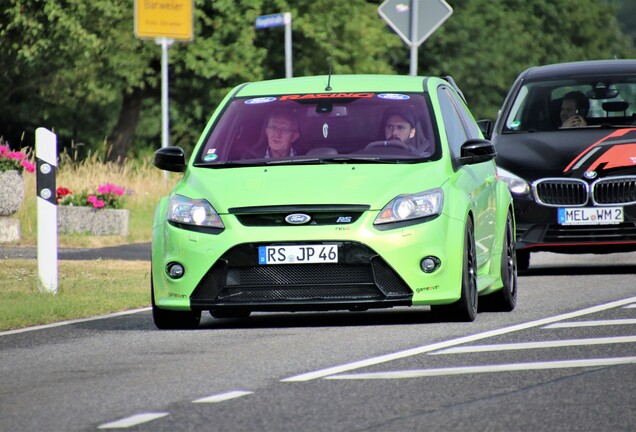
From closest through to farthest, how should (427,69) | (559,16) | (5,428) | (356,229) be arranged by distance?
1. (5,428)
2. (356,229)
3. (427,69)
4. (559,16)

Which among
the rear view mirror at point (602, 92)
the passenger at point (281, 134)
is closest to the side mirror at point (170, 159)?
the passenger at point (281, 134)

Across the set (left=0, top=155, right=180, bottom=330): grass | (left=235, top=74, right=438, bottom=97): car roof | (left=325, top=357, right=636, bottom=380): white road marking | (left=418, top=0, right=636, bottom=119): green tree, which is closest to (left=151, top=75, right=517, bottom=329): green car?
(left=235, top=74, right=438, bottom=97): car roof

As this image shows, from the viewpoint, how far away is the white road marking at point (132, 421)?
732 centimetres

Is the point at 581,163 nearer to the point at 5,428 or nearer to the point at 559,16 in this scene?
the point at 5,428

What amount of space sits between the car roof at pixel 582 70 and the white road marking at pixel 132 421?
1051cm

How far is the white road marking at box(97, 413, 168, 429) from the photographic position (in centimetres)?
732

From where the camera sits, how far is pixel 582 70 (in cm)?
1744

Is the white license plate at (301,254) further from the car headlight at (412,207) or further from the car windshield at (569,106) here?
the car windshield at (569,106)

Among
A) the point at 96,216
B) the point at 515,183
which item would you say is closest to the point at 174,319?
the point at 515,183

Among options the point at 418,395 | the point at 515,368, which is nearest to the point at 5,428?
the point at 418,395

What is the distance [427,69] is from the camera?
68.2 m

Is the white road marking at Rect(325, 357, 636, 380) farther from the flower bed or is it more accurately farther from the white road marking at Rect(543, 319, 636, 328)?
the flower bed

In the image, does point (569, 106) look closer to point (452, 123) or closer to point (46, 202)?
point (452, 123)

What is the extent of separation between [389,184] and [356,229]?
43 centimetres
